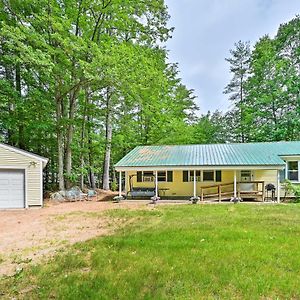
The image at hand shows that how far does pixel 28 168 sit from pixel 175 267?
1190 cm

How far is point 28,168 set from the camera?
1514cm

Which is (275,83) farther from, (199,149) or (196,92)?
(199,149)

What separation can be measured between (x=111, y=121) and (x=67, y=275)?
20.1 meters

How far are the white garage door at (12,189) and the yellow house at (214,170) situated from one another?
5.45 metres

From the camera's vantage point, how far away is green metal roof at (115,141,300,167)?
1692cm

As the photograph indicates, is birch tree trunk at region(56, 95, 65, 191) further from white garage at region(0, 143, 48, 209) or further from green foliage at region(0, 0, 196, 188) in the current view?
white garage at region(0, 143, 48, 209)

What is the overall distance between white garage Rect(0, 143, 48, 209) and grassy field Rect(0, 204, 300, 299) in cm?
839

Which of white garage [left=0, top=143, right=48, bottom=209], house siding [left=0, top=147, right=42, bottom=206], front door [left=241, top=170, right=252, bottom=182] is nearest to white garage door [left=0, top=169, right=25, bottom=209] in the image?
white garage [left=0, top=143, right=48, bottom=209]

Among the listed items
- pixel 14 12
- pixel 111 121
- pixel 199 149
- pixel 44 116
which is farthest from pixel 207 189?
pixel 14 12

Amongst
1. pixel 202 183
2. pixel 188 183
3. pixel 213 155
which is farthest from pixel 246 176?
pixel 188 183

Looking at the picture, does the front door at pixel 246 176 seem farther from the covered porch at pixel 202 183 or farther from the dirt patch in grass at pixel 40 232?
the dirt patch in grass at pixel 40 232

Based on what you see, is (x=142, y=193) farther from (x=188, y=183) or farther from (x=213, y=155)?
(x=213, y=155)

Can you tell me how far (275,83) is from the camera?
26.6 metres

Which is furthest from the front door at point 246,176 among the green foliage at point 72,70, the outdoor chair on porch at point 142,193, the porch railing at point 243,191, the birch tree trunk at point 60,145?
the birch tree trunk at point 60,145
